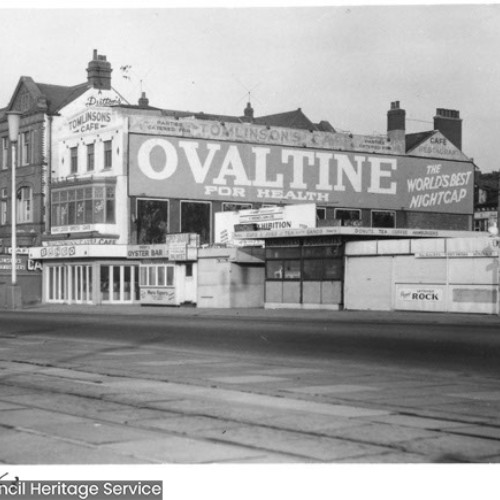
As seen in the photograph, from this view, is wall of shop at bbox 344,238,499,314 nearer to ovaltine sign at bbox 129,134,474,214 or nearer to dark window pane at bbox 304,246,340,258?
dark window pane at bbox 304,246,340,258

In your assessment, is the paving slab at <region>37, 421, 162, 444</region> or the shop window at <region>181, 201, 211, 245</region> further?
the shop window at <region>181, 201, 211, 245</region>

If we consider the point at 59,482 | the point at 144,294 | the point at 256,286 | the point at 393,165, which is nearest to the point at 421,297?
the point at 256,286

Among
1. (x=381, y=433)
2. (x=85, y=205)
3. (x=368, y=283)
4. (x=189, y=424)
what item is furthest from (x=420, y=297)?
(x=381, y=433)

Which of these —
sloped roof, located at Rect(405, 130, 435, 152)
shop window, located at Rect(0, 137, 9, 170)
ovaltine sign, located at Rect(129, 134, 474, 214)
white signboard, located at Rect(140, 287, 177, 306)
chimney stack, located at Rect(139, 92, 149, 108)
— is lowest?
white signboard, located at Rect(140, 287, 177, 306)

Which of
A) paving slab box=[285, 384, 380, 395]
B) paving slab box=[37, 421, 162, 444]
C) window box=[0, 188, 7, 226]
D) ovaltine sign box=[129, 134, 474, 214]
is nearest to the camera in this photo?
paving slab box=[37, 421, 162, 444]

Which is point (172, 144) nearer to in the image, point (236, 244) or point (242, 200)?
point (242, 200)

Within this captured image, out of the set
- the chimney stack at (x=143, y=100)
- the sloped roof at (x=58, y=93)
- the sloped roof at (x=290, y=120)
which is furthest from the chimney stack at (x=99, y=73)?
the sloped roof at (x=290, y=120)

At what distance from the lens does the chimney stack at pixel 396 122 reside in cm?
6312

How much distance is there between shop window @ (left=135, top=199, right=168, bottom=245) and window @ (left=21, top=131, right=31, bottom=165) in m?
9.76

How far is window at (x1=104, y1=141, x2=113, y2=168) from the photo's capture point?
54.9 meters

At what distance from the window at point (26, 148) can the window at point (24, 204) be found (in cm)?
179

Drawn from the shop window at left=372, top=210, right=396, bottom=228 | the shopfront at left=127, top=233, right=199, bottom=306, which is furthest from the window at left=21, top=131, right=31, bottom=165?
the shop window at left=372, top=210, right=396, bottom=228

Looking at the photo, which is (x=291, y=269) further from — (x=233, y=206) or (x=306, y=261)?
(x=233, y=206)

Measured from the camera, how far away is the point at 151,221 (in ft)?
181
